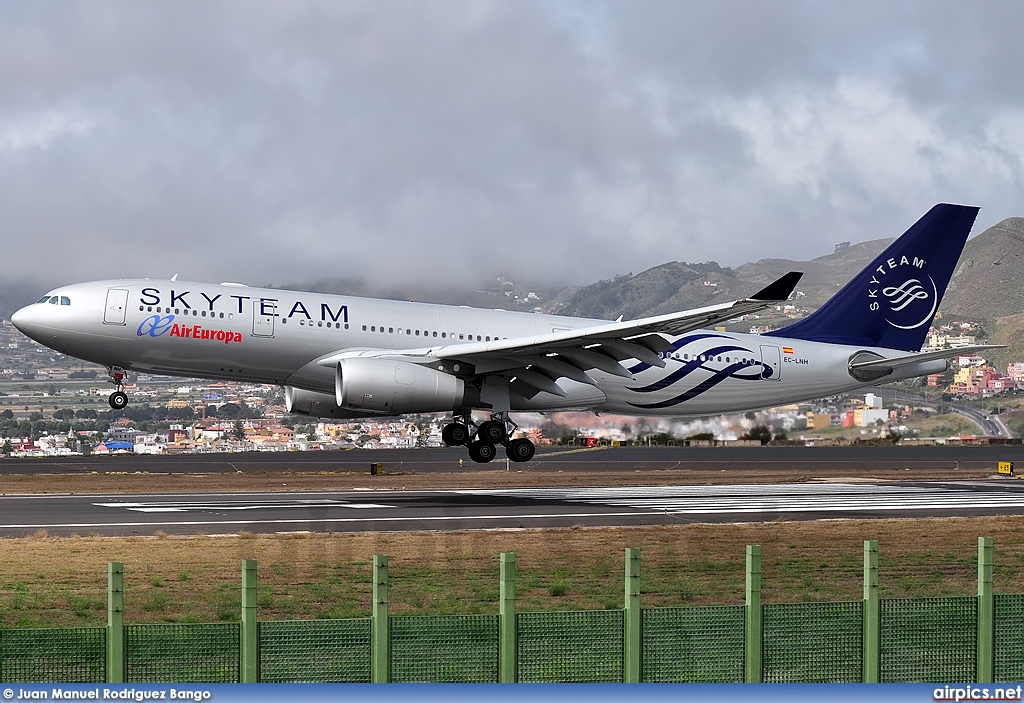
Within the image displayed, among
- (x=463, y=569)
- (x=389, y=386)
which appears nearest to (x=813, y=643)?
(x=463, y=569)

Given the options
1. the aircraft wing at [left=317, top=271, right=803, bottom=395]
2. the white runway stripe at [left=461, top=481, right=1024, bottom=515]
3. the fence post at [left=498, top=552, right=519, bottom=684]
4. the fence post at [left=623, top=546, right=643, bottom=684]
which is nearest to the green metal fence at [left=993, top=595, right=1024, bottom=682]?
the fence post at [left=623, top=546, right=643, bottom=684]

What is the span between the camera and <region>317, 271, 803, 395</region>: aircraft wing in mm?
41281

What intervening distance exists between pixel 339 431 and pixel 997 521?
107443 millimetres

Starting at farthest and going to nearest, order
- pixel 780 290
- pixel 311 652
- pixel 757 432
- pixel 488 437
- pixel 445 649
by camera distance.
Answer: pixel 757 432 < pixel 488 437 < pixel 780 290 < pixel 445 649 < pixel 311 652

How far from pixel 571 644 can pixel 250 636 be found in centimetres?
301

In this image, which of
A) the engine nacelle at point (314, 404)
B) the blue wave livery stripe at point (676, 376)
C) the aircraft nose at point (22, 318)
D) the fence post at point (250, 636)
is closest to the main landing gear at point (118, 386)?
the aircraft nose at point (22, 318)

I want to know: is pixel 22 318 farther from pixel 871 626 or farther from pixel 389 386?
pixel 871 626

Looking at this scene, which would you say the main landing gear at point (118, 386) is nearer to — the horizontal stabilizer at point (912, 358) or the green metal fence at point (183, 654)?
the horizontal stabilizer at point (912, 358)

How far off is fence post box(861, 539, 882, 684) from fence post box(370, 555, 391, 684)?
4965 mm

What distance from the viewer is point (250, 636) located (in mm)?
11984

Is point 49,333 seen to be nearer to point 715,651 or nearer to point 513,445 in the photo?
point 513,445

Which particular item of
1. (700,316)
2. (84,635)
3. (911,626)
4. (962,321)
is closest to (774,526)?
(700,316)

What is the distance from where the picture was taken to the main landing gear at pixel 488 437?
46.3 meters

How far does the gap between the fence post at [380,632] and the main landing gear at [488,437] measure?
110 feet
